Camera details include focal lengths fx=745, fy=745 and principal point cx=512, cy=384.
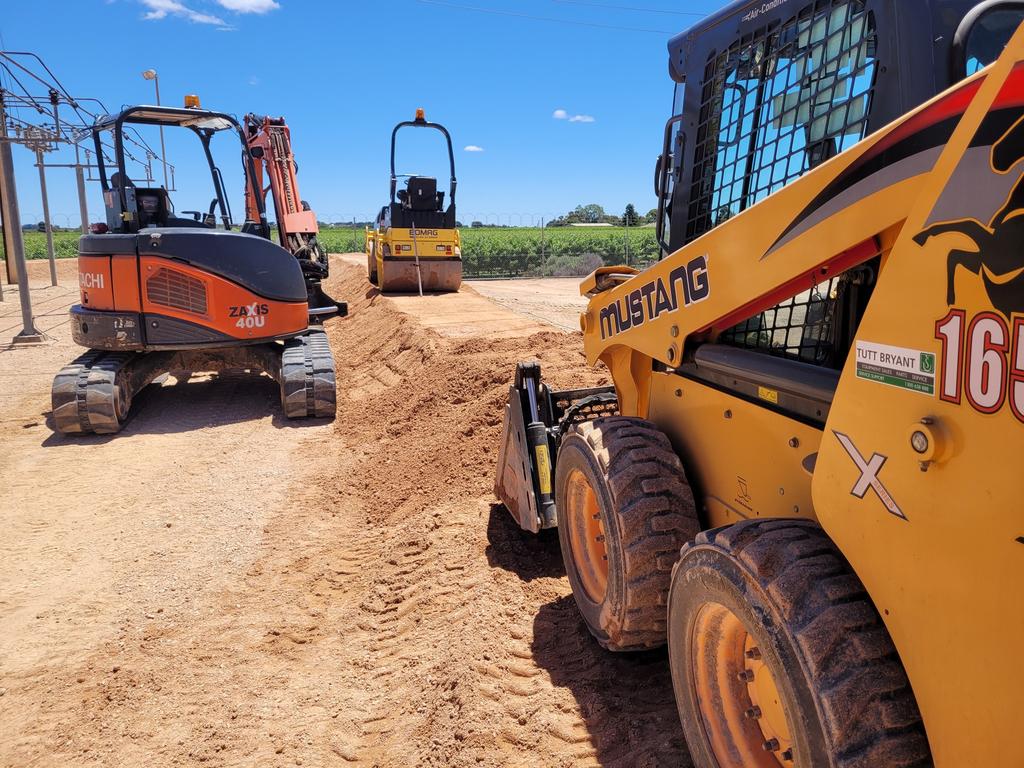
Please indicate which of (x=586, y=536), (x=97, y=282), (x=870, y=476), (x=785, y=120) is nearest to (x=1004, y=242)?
(x=870, y=476)

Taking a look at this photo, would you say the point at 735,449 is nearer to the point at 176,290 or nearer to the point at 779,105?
the point at 779,105

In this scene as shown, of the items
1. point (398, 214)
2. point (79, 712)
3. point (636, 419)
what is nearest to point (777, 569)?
point (636, 419)

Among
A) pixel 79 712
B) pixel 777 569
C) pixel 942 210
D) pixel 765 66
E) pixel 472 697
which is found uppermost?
pixel 765 66

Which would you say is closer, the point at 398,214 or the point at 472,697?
the point at 472,697

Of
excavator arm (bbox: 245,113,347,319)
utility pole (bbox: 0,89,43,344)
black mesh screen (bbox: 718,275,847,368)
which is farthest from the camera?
utility pole (bbox: 0,89,43,344)

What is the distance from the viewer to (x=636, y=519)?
2.89 metres

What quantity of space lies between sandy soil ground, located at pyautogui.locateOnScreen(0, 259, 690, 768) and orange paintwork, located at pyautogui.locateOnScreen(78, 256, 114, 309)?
1.46m

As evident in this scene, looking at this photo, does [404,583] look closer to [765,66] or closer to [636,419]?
[636,419]

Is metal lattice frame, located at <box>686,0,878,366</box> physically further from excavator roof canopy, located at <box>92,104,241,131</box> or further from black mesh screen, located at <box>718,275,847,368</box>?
excavator roof canopy, located at <box>92,104,241,131</box>

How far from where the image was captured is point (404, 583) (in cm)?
451

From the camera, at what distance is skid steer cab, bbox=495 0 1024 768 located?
146 cm

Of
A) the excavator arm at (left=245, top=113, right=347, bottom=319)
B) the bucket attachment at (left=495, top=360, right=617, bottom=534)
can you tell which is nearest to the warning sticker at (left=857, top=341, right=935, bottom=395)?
the bucket attachment at (left=495, top=360, right=617, bottom=534)

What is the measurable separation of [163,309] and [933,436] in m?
8.24

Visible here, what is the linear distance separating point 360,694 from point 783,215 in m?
2.81
